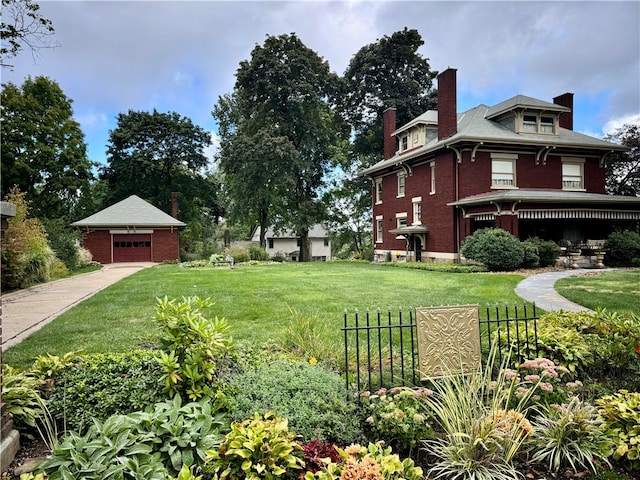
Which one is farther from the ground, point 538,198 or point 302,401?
point 538,198

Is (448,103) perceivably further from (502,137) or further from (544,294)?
(544,294)

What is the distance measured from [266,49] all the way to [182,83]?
59.5 ft

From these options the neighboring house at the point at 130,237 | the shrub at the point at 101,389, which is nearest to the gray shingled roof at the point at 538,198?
the shrub at the point at 101,389

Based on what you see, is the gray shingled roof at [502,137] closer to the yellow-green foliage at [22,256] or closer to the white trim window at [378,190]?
the white trim window at [378,190]

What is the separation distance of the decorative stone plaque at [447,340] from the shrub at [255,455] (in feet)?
5.51

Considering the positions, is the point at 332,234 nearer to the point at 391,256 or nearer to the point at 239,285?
the point at 391,256

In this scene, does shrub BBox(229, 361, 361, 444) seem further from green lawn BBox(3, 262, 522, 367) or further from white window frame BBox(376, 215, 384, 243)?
white window frame BBox(376, 215, 384, 243)

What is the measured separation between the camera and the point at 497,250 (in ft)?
53.8

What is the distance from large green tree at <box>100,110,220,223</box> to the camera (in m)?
37.1

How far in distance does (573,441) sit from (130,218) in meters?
29.5

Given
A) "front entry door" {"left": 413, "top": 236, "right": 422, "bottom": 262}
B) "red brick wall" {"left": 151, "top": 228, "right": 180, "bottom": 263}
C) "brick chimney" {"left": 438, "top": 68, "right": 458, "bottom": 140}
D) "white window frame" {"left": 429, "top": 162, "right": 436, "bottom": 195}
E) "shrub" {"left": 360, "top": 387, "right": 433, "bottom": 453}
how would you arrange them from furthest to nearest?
1. "red brick wall" {"left": 151, "top": 228, "right": 180, "bottom": 263}
2. "front entry door" {"left": 413, "top": 236, "right": 422, "bottom": 262}
3. "white window frame" {"left": 429, "top": 162, "right": 436, "bottom": 195}
4. "brick chimney" {"left": 438, "top": 68, "right": 458, "bottom": 140}
5. "shrub" {"left": 360, "top": 387, "right": 433, "bottom": 453}

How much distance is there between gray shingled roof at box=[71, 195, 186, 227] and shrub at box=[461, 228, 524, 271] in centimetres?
1939

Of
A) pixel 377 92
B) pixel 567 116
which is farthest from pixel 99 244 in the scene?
pixel 567 116

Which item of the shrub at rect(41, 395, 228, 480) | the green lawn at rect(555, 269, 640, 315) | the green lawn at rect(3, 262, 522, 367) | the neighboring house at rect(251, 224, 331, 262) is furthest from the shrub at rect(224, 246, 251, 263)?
the shrub at rect(41, 395, 228, 480)
